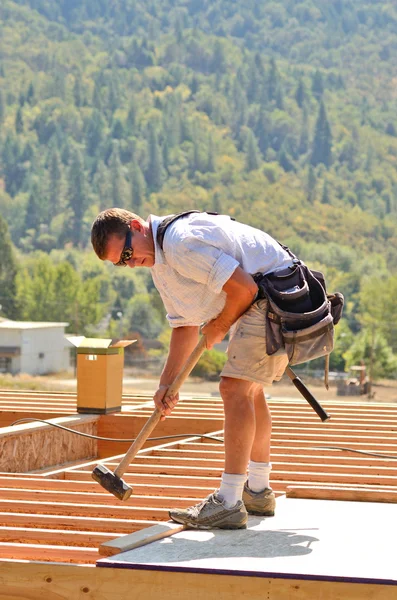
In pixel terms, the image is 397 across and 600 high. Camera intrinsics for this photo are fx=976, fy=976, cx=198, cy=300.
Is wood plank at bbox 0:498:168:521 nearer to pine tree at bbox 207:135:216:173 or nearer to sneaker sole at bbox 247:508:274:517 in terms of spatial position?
sneaker sole at bbox 247:508:274:517

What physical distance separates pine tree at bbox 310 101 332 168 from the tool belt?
398ft

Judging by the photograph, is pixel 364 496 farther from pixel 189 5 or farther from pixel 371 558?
pixel 189 5

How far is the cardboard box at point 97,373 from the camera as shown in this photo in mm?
6039

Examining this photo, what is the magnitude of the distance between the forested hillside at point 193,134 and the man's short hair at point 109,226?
233ft

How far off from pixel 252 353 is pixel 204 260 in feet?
1.29

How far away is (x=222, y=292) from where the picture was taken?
3.36 meters

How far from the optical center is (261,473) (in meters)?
3.56

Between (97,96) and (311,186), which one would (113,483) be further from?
(97,96)

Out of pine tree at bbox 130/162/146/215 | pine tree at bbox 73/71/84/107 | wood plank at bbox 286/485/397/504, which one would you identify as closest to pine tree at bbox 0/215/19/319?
pine tree at bbox 130/162/146/215

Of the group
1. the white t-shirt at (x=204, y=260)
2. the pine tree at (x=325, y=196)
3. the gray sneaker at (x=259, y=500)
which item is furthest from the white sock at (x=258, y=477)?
the pine tree at (x=325, y=196)

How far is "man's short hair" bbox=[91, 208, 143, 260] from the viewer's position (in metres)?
3.25

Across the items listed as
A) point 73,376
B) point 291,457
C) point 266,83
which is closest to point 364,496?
point 291,457

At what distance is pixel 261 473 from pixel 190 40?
14845cm

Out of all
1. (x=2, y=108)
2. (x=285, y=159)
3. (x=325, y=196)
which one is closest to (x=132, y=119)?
(x=2, y=108)
